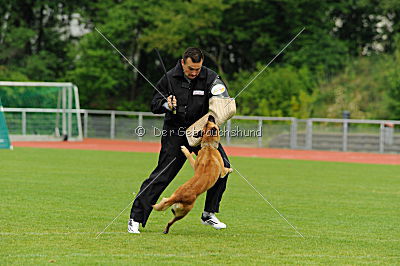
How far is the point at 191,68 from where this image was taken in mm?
8875

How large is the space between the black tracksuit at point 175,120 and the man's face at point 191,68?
90mm

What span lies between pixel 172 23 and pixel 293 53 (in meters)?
7.37

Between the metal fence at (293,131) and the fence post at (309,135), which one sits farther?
the fence post at (309,135)

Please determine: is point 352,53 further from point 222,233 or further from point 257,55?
point 222,233

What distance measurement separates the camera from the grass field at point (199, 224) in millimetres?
7613

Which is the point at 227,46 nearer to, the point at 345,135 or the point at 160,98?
the point at 345,135

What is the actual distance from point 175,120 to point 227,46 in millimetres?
40141

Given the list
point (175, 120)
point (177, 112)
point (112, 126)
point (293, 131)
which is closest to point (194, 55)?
point (177, 112)

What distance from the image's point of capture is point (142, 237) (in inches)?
343

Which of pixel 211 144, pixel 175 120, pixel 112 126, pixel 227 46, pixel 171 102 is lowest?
pixel 112 126

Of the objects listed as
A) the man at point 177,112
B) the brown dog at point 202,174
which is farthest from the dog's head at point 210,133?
the man at point 177,112

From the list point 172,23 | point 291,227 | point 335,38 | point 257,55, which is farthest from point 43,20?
point 291,227

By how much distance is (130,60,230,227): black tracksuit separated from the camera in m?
9.03

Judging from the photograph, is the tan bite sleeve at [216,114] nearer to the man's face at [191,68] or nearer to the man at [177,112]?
the man at [177,112]
